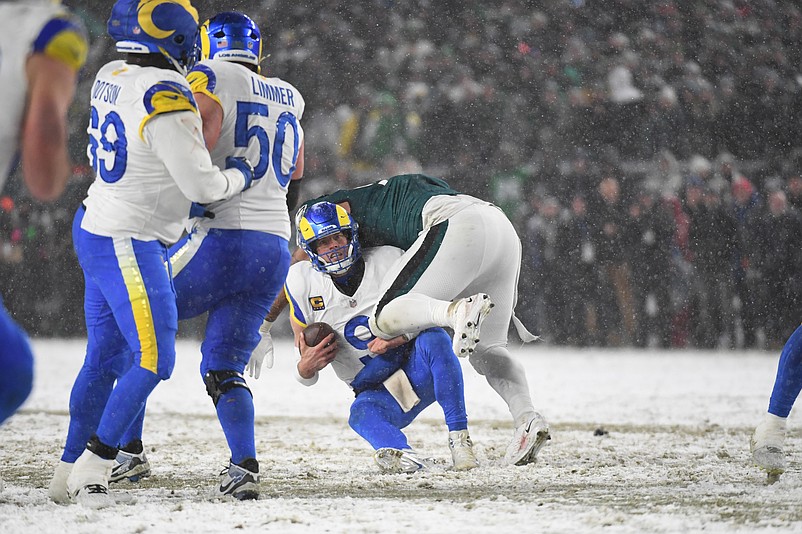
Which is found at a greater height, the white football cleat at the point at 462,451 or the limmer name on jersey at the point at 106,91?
the limmer name on jersey at the point at 106,91

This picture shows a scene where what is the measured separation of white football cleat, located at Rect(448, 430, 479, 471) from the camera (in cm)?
382

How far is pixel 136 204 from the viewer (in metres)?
3.05

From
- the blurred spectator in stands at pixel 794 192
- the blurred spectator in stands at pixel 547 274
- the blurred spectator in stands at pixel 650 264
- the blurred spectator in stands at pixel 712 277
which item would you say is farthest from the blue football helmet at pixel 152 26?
the blurred spectator in stands at pixel 794 192

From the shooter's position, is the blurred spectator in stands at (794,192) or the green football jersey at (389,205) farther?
the blurred spectator in stands at (794,192)

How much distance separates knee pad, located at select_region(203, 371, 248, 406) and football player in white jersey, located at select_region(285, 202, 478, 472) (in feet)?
2.49

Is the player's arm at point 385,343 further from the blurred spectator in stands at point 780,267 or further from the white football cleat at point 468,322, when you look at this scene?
the blurred spectator in stands at point 780,267

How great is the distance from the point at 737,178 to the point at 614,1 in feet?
10.7

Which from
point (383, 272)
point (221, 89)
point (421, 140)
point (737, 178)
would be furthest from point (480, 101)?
point (221, 89)

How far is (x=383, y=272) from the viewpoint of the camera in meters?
4.36

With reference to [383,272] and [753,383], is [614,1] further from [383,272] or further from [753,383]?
[383,272]

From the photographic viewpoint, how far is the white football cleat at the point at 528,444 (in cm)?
398

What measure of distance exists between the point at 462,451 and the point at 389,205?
3.57ft

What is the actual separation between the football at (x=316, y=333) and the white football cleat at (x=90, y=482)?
1.38 meters

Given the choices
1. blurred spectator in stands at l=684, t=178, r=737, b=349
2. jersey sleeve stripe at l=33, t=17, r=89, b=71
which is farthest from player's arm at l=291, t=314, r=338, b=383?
blurred spectator in stands at l=684, t=178, r=737, b=349
